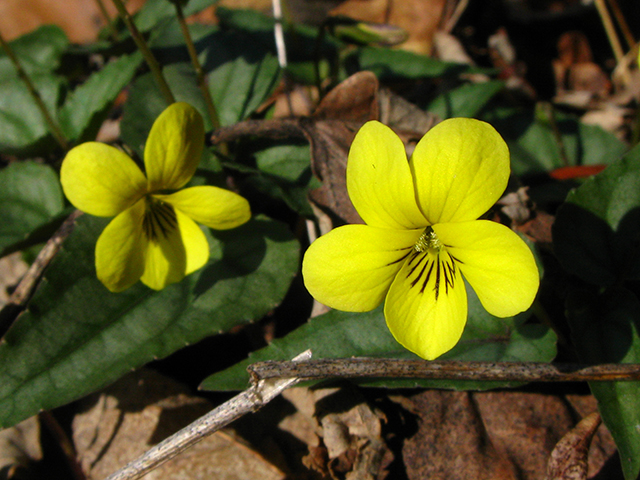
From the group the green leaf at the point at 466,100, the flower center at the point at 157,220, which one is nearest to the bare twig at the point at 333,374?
the flower center at the point at 157,220

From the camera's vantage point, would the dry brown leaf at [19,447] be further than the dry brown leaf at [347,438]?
Yes

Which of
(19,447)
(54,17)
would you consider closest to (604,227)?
(19,447)

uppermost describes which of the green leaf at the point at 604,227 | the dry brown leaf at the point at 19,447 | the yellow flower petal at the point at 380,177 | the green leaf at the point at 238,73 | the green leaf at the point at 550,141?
the yellow flower petal at the point at 380,177

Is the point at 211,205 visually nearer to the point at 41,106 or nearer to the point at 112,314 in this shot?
the point at 112,314

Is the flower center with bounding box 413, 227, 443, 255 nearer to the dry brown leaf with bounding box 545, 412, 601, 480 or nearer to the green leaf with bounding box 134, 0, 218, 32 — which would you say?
the dry brown leaf with bounding box 545, 412, 601, 480

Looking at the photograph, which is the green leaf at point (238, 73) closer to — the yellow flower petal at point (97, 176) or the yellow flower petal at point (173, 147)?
the yellow flower petal at point (173, 147)

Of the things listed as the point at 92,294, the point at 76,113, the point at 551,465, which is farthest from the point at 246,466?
the point at 76,113

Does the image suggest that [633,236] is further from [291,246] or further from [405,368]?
[291,246]
